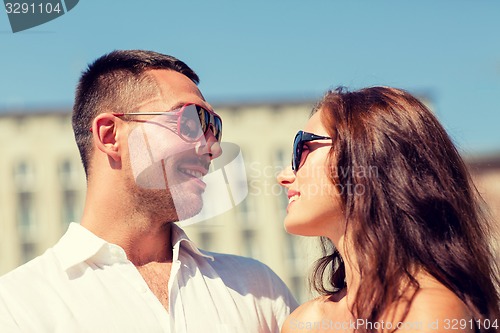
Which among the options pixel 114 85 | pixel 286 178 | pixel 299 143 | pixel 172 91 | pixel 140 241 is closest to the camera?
pixel 299 143

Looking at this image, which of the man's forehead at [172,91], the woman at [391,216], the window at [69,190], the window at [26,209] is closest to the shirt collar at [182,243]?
the woman at [391,216]

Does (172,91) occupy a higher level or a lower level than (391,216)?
higher

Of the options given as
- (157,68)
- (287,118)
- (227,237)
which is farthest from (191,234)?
(157,68)

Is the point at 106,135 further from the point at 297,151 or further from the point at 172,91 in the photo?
the point at 297,151

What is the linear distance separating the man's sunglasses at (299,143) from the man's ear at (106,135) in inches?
46.2

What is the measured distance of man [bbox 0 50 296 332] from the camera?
3.47 m

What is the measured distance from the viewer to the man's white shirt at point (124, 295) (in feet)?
11.1

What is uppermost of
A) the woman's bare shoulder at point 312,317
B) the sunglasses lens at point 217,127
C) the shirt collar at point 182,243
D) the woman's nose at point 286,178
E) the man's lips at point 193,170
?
the sunglasses lens at point 217,127

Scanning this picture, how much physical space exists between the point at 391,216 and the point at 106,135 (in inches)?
75.8

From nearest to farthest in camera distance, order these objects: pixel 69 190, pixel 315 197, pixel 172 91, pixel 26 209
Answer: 1. pixel 315 197
2. pixel 172 91
3. pixel 26 209
4. pixel 69 190

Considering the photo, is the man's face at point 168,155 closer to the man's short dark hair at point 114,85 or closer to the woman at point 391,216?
the man's short dark hair at point 114,85

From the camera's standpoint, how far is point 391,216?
3.27m

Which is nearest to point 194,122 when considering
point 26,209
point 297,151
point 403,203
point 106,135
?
point 106,135

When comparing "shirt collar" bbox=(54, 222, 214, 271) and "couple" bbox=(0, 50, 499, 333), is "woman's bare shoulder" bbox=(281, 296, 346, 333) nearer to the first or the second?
"couple" bbox=(0, 50, 499, 333)
